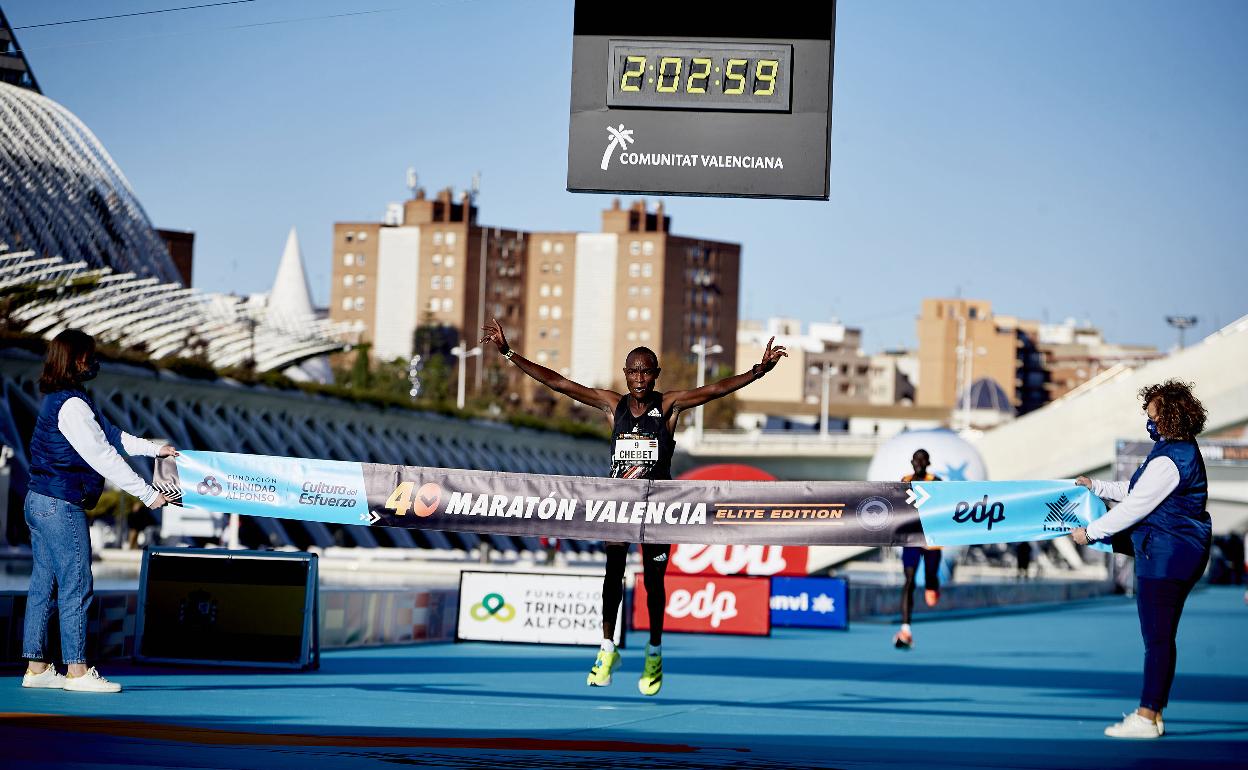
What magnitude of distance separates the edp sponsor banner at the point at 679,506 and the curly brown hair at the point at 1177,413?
120 centimetres

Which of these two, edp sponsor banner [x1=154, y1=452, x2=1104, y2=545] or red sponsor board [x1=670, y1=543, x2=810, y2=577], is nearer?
edp sponsor banner [x1=154, y1=452, x2=1104, y2=545]

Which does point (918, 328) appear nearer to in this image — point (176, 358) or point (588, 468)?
point (588, 468)

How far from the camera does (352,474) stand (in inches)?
457

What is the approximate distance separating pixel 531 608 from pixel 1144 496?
9049 millimetres

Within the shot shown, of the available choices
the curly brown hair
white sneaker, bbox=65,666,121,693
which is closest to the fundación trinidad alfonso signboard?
the curly brown hair

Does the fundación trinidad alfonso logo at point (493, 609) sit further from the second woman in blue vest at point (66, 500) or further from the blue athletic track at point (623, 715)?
the second woman in blue vest at point (66, 500)

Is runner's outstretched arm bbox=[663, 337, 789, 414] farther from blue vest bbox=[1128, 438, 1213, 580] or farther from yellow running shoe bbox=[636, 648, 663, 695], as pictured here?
blue vest bbox=[1128, 438, 1213, 580]

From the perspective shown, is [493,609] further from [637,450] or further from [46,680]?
[46,680]

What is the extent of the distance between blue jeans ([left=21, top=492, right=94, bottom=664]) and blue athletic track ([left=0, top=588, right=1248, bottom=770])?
328mm

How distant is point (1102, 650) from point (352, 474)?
501 inches

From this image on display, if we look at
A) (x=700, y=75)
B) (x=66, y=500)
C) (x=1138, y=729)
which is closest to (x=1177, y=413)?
(x=1138, y=729)

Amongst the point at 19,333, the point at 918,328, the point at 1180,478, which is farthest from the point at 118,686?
the point at 918,328

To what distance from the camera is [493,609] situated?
719 inches

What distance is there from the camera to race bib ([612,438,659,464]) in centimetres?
1080
